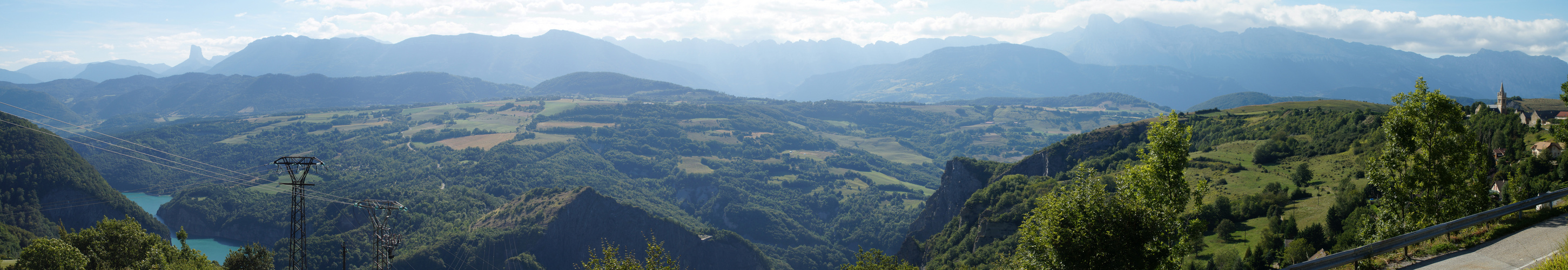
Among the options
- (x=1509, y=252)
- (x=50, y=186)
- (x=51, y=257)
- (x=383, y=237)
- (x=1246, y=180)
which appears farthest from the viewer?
(x=50, y=186)

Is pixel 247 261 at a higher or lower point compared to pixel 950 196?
higher

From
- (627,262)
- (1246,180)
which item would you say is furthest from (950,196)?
(627,262)

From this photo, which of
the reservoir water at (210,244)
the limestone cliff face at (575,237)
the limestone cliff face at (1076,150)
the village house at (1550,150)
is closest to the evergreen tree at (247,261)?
the limestone cliff face at (575,237)

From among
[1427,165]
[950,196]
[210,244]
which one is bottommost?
[210,244]

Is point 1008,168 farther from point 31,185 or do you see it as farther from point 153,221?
point 31,185

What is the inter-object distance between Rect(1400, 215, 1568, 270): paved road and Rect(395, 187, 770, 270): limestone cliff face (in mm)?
100749

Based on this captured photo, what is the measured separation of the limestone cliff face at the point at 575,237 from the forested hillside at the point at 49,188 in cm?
6031

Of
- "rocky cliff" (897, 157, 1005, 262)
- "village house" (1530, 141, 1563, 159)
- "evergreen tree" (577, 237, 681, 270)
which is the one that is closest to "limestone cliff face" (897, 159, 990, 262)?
"rocky cliff" (897, 157, 1005, 262)

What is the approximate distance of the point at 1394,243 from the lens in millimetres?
18828

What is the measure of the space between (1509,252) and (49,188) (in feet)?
577

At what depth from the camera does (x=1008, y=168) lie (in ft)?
353

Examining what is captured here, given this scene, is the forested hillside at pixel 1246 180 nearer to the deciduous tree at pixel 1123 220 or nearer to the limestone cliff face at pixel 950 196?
the limestone cliff face at pixel 950 196

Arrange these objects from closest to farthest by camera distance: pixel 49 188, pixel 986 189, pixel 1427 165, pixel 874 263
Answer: pixel 1427 165 → pixel 874 263 → pixel 986 189 → pixel 49 188

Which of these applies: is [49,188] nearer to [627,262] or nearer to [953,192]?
[627,262]
